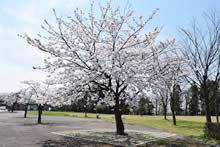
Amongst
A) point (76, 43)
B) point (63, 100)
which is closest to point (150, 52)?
point (76, 43)

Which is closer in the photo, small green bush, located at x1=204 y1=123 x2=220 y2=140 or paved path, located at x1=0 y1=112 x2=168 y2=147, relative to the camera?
paved path, located at x1=0 y1=112 x2=168 y2=147

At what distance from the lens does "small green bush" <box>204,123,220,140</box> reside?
1068 cm

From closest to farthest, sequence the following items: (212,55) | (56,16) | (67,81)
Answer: (56,16), (67,81), (212,55)

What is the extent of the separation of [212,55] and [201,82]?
274 cm

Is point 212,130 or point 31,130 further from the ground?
point 212,130

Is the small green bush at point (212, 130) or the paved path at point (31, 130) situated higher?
the small green bush at point (212, 130)

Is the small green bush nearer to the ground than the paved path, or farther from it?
farther from it

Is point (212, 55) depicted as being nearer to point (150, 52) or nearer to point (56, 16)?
point (150, 52)

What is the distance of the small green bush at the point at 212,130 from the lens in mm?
10680

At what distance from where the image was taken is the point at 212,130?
11.2 m

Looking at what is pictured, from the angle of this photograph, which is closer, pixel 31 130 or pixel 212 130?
pixel 212 130

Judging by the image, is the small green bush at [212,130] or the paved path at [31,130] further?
the small green bush at [212,130]

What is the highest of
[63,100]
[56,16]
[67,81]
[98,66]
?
[56,16]

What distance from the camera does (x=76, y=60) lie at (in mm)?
11453
